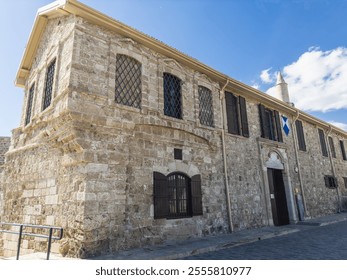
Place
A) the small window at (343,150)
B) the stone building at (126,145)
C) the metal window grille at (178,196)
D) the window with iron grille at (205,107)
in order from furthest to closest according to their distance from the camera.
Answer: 1. the small window at (343,150)
2. the window with iron grille at (205,107)
3. the metal window grille at (178,196)
4. the stone building at (126,145)

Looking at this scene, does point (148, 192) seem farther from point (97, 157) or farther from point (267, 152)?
point (267, 152)

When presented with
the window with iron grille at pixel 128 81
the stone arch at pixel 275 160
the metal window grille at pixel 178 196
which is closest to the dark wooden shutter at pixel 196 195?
the metal window grille at pixel 178 196

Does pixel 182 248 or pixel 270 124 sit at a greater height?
pixel 270 124

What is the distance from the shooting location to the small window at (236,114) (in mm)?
9672

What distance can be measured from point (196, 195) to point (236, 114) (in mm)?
4257

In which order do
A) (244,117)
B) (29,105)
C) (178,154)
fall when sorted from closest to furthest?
(178,154) → (29,105) → (244,117)

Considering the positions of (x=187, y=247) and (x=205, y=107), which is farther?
(x=205, y=107)

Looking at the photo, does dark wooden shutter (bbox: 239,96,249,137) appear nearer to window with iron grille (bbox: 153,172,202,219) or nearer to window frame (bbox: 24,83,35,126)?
window with iron grille (bbox: 153,172,202,219)

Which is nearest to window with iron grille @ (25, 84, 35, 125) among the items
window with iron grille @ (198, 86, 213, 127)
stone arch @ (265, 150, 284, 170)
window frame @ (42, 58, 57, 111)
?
window frame @ (42, 58, 57, 111)

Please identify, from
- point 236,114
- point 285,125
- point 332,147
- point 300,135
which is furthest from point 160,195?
point 332,147

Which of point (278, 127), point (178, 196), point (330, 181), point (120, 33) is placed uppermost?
point (120, 33)

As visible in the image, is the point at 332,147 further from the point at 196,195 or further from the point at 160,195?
the point at 160,195

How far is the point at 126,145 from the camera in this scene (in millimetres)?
6164

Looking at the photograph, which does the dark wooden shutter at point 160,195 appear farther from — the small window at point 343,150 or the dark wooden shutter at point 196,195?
the small window at point 343,150
